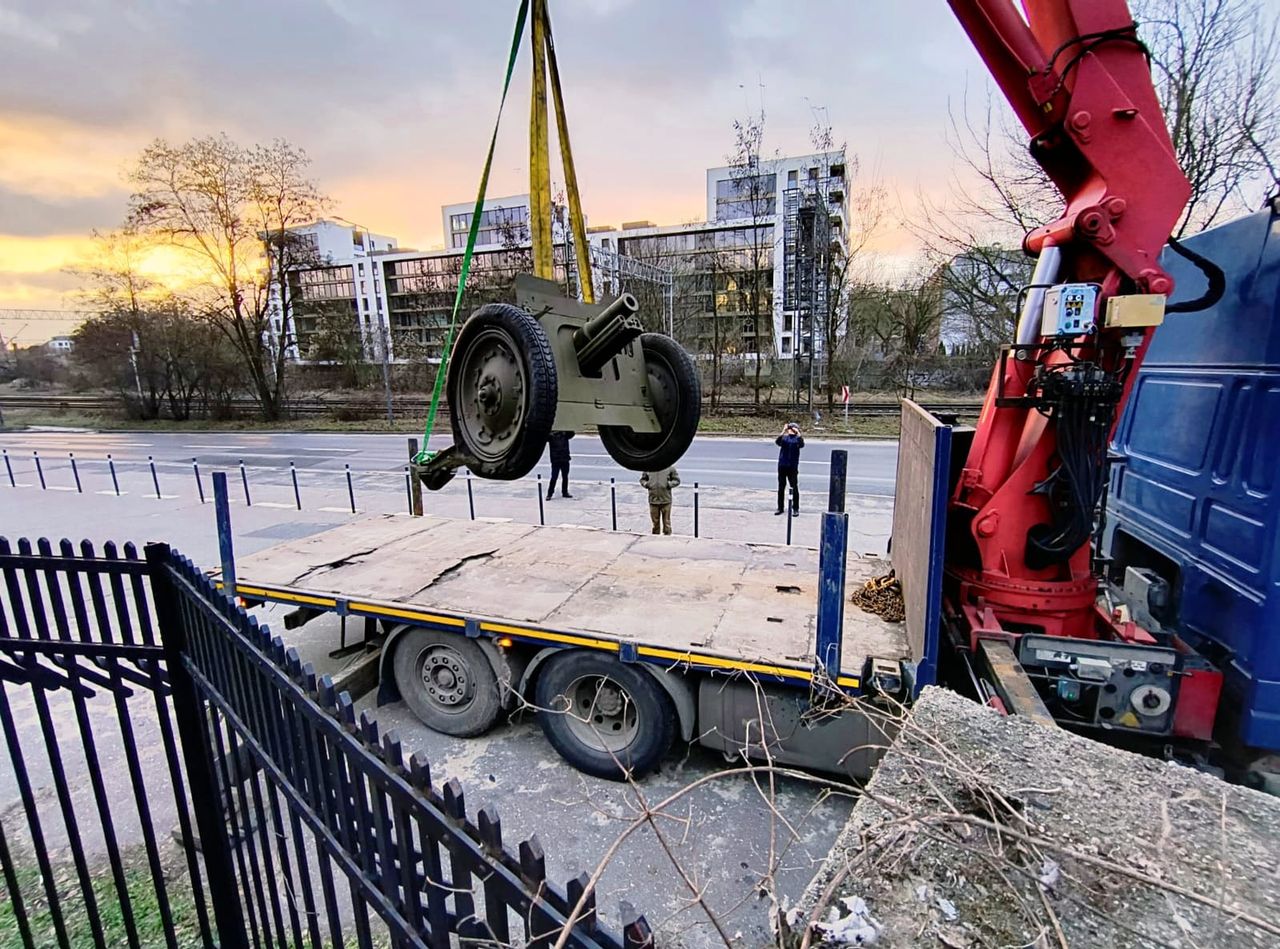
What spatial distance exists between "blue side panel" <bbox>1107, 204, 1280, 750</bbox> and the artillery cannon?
307 centimetres

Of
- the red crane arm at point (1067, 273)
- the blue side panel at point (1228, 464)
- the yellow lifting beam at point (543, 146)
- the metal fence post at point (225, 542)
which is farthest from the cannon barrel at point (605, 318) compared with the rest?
the metal fence post at point (225, 542)

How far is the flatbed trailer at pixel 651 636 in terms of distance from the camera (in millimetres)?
3527

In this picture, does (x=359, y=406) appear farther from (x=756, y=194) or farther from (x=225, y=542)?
(x=225, y=542)

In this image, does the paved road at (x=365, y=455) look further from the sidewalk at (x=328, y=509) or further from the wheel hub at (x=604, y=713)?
the wheel hub at (x=604, y=713)

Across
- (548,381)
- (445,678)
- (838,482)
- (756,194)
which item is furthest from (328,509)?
(756,194)

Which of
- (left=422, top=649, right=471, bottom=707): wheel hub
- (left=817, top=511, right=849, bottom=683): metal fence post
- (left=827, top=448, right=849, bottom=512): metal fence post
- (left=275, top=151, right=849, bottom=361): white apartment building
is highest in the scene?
(left=275, top=151, right=849, bottom=361): white apartment building

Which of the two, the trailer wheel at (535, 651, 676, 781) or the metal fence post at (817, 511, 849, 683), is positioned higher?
the metal fence post at (817, 511, 849, 683)

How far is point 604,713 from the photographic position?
14.2 ft

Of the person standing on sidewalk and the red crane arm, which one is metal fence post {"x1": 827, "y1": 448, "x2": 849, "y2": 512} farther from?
the person standing on sidewalk

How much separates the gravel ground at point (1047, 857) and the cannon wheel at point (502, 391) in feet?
8.47

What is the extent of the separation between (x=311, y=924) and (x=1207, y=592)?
14.3ft

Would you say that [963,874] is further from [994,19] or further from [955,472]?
[994,19]

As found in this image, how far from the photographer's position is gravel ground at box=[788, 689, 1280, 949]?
1.25 m

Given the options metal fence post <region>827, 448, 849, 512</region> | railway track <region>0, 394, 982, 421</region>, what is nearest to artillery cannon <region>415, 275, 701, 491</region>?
metal fence post <region>827, 448, 849, 512</region>
